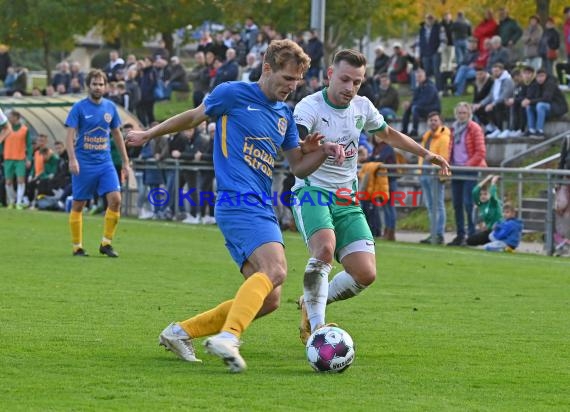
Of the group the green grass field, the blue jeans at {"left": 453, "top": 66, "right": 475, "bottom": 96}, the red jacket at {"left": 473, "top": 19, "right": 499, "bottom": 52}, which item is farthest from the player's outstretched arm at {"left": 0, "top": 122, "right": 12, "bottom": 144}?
the blue jeans at {"left": 453, "top": 66, "right": 475, "bottom": 96}

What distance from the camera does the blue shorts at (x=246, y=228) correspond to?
26.0ft

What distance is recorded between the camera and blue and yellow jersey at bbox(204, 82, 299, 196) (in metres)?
8.10

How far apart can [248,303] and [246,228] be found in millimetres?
488

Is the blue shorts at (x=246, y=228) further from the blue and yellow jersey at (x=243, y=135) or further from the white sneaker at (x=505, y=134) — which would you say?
the white sneaker at (x=505, y=134)

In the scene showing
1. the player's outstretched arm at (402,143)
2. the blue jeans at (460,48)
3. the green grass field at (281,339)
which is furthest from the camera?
the blue jeans at (460,48)

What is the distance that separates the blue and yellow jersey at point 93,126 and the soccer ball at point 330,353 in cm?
892

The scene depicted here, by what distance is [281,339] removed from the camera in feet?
31.0

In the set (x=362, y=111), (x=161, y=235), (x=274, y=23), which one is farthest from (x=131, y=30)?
(x=362, y=111)

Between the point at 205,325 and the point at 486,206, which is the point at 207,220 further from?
the point at 205,325

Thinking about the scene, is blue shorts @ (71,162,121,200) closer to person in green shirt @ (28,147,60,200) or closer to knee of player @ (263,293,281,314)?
knee of player @ (263,293,281,314)

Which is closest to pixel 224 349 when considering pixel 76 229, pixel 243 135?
pixel 243 135

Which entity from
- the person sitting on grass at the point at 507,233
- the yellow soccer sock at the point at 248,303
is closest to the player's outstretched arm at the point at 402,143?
the yellow soccer sock at the point at 248,303

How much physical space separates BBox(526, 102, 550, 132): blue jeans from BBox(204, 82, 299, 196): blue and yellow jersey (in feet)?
54.1

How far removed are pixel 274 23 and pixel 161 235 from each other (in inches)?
831
